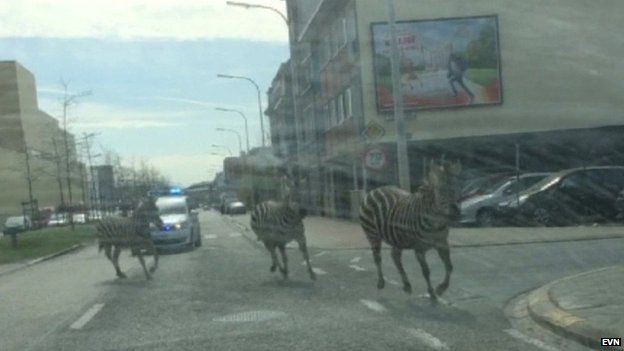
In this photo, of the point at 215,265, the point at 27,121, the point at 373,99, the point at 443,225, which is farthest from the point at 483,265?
the point at 27,121

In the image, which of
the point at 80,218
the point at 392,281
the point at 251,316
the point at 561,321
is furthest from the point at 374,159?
the point at 80,218

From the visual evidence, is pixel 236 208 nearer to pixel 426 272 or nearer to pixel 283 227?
pixel 283 227

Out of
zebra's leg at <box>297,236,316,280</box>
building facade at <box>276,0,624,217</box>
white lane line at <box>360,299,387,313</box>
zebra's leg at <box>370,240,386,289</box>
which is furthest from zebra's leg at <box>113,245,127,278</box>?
building facade at <box>276,0,624,217</box>

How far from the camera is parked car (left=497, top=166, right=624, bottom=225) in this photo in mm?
26062

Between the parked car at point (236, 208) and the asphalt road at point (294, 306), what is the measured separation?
62.7 meters

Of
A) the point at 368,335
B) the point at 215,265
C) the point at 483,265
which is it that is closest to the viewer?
the point at 368,335

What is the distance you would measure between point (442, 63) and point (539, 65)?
403 cm

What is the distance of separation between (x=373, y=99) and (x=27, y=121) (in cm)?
2705

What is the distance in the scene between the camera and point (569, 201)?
86.0 ft

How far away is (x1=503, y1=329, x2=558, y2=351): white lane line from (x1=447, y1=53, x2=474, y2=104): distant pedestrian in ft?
92.4

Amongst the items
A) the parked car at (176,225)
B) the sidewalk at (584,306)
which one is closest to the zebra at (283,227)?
the sidewalk at (584,306)

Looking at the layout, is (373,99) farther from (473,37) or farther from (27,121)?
(27,121)

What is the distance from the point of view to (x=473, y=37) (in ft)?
121

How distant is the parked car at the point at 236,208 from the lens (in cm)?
8331
